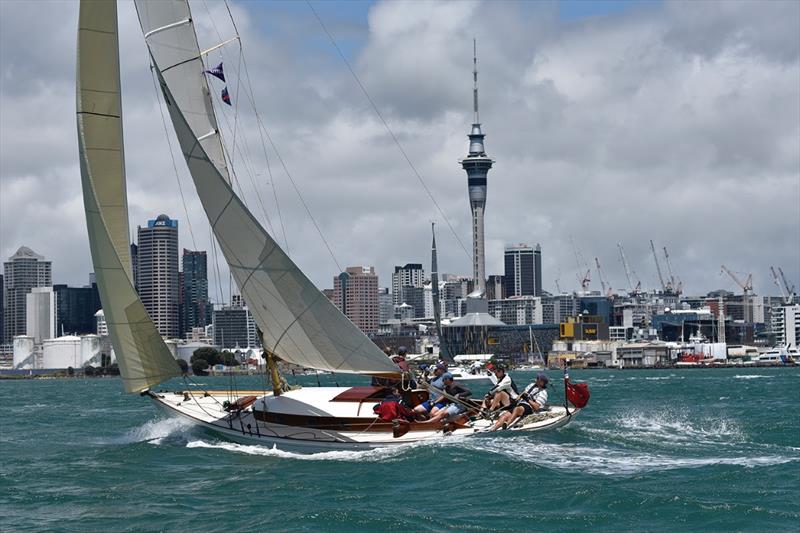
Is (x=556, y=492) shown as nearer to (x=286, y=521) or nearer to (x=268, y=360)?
(x=286, y=521)

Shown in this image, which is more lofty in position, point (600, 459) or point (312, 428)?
point (312, 428)

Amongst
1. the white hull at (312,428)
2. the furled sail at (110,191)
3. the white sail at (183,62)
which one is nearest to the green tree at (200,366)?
the white hull at (312,428)

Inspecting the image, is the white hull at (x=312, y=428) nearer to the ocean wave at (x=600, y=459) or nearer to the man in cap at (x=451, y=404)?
the man in cap at (x=451, y=404)

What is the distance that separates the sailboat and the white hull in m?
0.03

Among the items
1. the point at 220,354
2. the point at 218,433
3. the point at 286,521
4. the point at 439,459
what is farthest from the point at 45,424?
the point at 220,354

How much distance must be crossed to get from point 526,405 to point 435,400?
6.78ft

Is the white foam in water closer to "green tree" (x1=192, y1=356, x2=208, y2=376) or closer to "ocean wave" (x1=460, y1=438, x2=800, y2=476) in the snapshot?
"ocean wave" (x1=460, y1=438, x2=800, y2=476)

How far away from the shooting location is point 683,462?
80.6ft

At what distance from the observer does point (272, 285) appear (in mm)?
27234

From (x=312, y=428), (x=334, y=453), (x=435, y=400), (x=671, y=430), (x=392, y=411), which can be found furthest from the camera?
(x=671, y=430)

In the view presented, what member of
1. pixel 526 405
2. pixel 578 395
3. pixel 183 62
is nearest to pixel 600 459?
pixel 526 405

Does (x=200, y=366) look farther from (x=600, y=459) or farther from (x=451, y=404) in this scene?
(x=600, y=459)

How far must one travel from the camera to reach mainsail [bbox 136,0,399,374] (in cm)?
2675

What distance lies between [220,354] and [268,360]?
152255 millimetres
